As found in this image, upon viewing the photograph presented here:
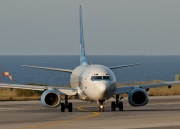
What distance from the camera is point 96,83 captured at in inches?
1577

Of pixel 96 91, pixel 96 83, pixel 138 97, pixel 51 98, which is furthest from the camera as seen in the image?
pixel 138 97

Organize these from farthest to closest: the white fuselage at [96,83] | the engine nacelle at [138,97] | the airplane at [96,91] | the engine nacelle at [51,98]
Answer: the engine nacelle at [138,97] < the engine nacelle at [51,98] < the airplane at [96,91] < the white fuselage at [96,83]

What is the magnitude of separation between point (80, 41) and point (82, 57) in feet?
9.98

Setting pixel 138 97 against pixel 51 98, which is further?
pixel 138 97

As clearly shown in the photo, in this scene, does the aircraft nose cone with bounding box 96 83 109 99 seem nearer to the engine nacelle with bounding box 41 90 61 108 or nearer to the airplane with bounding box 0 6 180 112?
the airplane with bounding box 0 6 180 112

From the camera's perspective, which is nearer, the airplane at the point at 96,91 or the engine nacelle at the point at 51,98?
the airplane at the point at 96,91

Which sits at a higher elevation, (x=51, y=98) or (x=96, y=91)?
(x=51, y=98)

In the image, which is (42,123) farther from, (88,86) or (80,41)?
(80,41)

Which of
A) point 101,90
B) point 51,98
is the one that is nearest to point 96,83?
point 101,90

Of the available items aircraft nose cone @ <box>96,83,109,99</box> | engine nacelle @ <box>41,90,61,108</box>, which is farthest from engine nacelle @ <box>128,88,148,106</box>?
engine nacelle @ <box>41,90,61,108</box>

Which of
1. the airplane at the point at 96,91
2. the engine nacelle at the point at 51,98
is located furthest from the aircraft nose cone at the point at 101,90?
the engine nacelle at the point at 51,98

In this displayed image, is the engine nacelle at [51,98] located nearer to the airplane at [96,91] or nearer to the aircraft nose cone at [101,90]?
the airplane at [96,91]

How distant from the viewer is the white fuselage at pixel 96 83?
130ft

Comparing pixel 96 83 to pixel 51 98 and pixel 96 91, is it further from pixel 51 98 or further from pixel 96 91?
pixel 51 98
